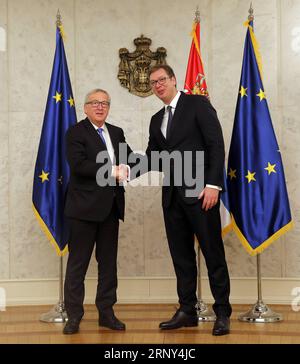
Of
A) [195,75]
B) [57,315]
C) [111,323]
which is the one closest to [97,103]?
[195,75]

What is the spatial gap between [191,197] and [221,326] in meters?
0.88

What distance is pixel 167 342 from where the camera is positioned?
364cm

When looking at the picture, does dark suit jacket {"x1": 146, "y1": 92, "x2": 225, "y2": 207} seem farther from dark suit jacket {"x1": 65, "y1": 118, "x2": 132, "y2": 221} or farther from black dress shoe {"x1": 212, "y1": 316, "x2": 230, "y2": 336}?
black dress shoe {"x1": 212, "y1": 316, "x2": 230, "y2": 336}

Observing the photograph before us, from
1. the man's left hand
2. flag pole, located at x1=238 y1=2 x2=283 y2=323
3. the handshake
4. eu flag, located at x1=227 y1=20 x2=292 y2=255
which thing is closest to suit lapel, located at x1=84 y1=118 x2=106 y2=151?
the handshake

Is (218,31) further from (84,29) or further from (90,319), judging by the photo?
(90,319)

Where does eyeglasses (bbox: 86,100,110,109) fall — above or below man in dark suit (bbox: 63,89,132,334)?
above

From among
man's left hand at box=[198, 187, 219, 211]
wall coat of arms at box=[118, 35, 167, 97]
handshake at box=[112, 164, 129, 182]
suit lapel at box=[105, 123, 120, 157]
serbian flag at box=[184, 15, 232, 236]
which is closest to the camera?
man's left hand at box=[198, 187, 219, 211]

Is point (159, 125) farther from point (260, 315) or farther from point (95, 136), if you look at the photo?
point (260, 315)

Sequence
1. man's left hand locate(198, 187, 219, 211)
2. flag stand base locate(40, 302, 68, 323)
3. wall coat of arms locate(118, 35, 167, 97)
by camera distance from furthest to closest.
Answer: wall coat of arms locate(118, 35, 167, 97) < flag stand base locate(40, 302, 68, 323) < man's left hand locate(198, 187, 219, 211)

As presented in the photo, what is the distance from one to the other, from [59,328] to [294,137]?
2578 millimetres

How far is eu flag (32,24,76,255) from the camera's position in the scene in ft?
14.8

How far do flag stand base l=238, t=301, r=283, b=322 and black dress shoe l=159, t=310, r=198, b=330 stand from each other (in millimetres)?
482

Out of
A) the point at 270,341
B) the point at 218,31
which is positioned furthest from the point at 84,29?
the point at 270,341
